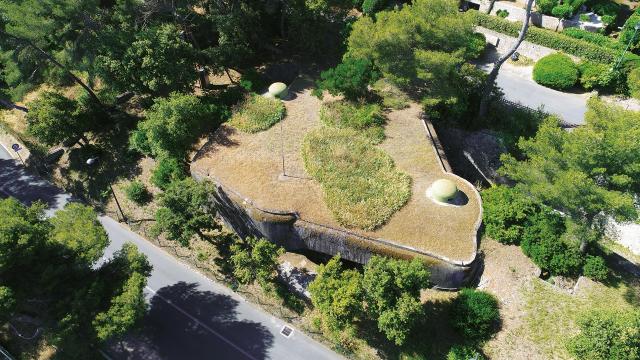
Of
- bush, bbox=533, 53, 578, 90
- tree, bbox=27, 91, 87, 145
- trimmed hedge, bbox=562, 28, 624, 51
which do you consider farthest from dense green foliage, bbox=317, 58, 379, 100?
trimmed hedge, bbox=562, 28, 624, 51

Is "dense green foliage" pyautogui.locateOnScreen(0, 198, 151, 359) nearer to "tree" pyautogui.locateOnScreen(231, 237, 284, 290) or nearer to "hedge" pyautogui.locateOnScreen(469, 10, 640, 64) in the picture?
"tree" pyautogui.locateOnScreen(231, 237, 284, 290)

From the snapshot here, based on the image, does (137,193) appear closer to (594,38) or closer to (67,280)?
(67,280)

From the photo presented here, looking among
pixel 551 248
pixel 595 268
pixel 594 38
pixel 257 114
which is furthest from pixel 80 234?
pixel 594 38

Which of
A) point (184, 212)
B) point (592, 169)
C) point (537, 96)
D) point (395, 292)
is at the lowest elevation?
point (395, 292)

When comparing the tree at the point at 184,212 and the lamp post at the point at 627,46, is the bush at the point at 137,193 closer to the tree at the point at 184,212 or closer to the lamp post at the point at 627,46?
the tree at the point at 184,212

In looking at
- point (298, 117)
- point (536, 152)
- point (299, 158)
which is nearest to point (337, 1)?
point (298, 117)

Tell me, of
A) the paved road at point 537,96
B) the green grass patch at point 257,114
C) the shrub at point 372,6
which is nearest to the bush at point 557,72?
the paved road at point 537,96
